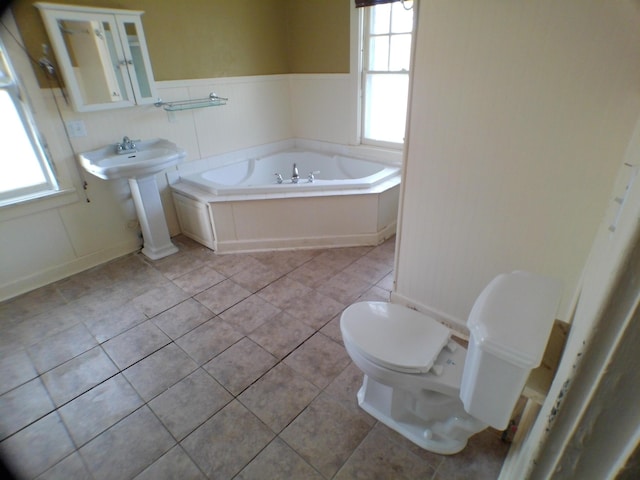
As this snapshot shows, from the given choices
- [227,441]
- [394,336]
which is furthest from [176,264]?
[394,336]

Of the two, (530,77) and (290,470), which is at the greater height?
(530,77)

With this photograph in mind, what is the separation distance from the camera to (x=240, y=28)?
324cm

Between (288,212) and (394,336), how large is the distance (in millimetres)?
1687

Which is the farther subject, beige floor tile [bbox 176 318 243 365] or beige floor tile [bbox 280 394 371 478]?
beige floor tile [bbox 176 318 243 365]

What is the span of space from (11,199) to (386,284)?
2.67m

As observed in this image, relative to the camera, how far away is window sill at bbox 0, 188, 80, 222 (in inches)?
91.1

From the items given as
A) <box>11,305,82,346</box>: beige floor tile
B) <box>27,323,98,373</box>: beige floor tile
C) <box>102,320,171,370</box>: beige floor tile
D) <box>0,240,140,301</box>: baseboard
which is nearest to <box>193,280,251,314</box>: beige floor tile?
<box>102,320,171,370</box>: beige floor tile

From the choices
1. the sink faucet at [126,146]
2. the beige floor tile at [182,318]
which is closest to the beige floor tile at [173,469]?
the beige floor tile at [182,318]

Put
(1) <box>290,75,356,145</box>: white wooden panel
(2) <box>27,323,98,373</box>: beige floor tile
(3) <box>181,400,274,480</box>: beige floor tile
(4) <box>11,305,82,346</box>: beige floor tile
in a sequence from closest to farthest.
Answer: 1. (3) <box>181,400,274,480</box>: beige floor tile
2. (2) <box>27,323,98,373</box>: beige floor tile
3. (4) <box>11,305,82,346</box>: beige floor tile
4. (1) <box>290,75,356,145</box>: white wooden panel

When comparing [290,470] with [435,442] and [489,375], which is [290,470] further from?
[489,375]

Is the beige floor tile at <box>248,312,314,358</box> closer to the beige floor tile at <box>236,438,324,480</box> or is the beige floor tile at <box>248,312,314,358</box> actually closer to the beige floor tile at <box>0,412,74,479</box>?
the beige floor tile at <box>236,438,324,480</box>

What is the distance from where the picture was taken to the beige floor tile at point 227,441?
55.4 inches

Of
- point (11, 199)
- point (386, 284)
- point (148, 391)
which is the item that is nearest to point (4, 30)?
point (11, 199)

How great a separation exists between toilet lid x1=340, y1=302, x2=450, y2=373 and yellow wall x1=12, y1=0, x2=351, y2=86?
2.59 metres
